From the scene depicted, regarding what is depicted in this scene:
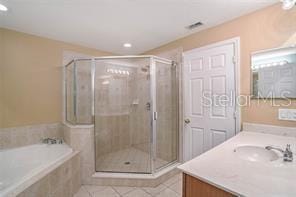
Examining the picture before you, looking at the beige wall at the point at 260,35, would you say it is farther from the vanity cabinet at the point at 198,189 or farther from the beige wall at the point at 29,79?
the beige wall at the point at 29,79

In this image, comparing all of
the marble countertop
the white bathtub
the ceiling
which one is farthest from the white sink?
the white bathtub

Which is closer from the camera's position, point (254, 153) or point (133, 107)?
point (254, 153)

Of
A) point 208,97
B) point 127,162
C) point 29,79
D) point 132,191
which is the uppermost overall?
point 29,79

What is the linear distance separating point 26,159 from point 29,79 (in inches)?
47.1

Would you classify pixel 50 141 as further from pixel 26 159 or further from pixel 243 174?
pixel 243 174

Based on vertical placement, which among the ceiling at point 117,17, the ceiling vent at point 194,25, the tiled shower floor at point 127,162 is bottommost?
the tiled shower floor at point 127,162

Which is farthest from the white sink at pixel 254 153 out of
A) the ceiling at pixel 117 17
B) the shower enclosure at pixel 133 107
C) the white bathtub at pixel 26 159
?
the white bathtub at pixel 26 159

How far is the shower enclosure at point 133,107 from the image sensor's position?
2.58m

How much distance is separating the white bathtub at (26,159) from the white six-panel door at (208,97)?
184 cm

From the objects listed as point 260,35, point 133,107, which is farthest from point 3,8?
point 260,35

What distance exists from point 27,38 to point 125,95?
6.12 feet

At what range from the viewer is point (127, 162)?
2.78m

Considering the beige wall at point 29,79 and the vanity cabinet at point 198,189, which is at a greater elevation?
the beige wall at point 29,79

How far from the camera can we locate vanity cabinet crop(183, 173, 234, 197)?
0.82 metres
